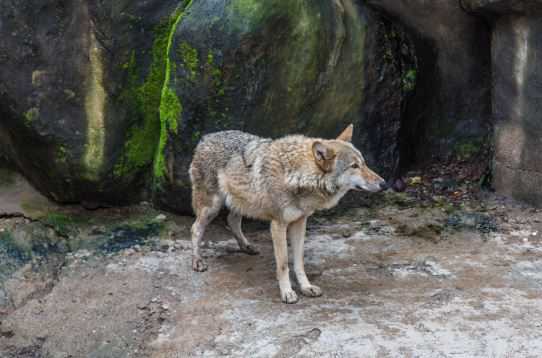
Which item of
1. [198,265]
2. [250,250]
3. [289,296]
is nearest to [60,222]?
[198,265]

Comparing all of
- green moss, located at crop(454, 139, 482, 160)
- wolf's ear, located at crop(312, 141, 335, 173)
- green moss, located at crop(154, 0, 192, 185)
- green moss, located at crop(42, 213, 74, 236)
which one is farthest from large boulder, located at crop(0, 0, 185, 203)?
green moss, located at crop(454, 139, 482, 160)

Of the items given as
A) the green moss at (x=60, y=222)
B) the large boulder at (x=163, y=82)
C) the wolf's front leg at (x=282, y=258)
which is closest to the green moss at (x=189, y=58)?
the large boulder at (x=163, y=82)

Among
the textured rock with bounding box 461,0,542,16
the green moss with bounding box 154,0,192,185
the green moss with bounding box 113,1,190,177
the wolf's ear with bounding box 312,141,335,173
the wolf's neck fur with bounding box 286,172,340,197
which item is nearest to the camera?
the wolf's ear with bounding box 312,141,335,173

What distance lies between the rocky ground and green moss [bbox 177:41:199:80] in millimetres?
1972

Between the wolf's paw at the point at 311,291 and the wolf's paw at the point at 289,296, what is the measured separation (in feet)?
0.61

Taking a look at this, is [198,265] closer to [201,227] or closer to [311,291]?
[201,227]

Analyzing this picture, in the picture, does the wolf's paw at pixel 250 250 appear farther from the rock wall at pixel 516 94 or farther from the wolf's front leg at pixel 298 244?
the rock wall at pixel 516 94

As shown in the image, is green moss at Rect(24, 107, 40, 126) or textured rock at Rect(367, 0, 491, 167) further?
textured rock at Rect(367, 0, 491, 167)

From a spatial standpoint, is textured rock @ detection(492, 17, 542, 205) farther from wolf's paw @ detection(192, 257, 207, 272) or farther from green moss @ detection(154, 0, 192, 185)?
wolf's paw @ detection(192, 257, 207, 272)

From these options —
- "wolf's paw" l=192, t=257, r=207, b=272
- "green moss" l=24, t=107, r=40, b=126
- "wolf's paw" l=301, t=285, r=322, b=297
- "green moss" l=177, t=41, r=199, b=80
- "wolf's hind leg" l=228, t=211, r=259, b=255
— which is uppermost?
"green moss" l=177, t=41, r=199, b=80

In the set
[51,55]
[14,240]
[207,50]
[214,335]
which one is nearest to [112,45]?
[51,55]

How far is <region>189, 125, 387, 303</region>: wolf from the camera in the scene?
7422mm

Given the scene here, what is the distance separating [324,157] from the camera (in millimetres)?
7312

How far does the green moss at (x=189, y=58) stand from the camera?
878cm
